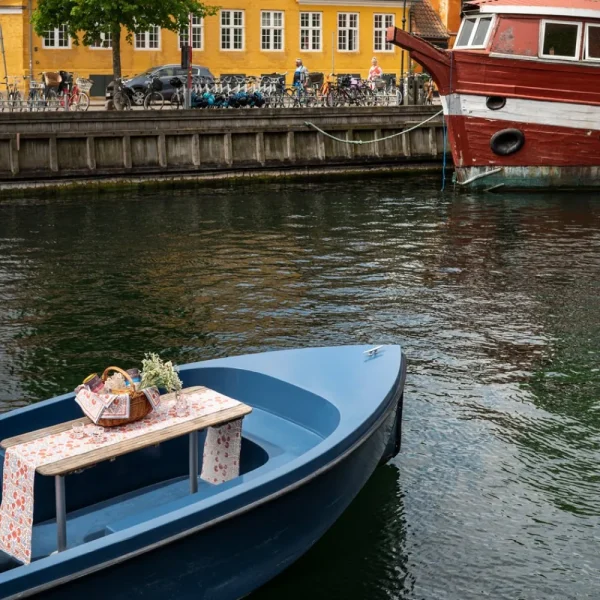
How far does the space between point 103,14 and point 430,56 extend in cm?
1023

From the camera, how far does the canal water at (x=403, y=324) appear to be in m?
9.36

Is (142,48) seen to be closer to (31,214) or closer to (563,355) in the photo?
(31,214)

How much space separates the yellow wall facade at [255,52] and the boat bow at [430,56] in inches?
718

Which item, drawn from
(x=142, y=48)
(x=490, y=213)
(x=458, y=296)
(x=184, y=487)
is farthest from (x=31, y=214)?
(x=142, y=48)

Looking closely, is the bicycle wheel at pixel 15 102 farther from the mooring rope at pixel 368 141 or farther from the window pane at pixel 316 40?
the window pane at pixel 316 40

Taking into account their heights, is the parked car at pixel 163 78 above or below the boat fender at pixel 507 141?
above

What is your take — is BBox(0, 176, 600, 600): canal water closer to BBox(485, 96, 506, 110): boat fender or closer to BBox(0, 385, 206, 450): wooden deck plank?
BBox(0, 385, 206, 450): wooden deck plank

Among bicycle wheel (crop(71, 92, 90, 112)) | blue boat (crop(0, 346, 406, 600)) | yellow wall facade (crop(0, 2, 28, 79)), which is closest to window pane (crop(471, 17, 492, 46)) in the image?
bicycle wheel (crop(71, 92, 90, 112))

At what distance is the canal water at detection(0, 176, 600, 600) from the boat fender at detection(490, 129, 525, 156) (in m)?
1.25

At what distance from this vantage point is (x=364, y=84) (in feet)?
128

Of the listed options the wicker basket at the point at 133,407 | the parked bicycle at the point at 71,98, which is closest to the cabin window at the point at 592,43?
the parked bicycle at the point at 71,98

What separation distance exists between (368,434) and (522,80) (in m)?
22.2

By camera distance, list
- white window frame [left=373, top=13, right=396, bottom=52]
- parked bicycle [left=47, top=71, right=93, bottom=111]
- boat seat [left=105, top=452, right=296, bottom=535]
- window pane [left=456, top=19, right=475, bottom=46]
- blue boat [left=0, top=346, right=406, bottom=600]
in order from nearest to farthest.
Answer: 1. blue boat [left=0, top=346, right=406, bottom=600]
2. boat seat [left=105, top=452, right=296, bottom=535]
3. window pane [left=456, top=19, right=475, bottom=46]
4. parked bicycle [left=47, top=71, right=93, bottom=111]
5. white window frame [left=373, top=13, right=396, bottom=52]

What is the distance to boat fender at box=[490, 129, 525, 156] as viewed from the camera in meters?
30.3
